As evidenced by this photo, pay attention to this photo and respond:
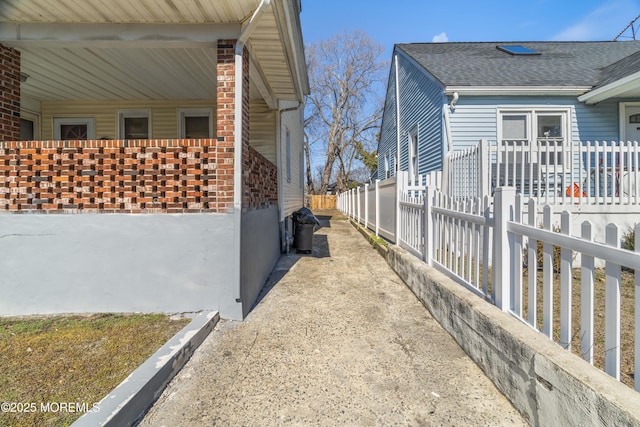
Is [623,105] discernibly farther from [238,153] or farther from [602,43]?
[238,153]

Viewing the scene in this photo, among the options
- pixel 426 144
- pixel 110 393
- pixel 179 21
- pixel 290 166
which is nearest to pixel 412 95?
pixel 426 144

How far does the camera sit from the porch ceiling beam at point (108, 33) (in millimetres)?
3922

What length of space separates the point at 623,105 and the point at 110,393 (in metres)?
12.2

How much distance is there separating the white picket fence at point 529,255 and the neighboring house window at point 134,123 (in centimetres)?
597

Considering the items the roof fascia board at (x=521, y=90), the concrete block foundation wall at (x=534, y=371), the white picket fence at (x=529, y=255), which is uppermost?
the roof fascia board at (x=521, y=90)

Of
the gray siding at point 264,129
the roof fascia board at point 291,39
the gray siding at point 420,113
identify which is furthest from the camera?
the gray siding at point 420,113

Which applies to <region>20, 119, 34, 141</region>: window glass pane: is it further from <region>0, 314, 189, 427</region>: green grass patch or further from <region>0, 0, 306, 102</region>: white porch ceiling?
<region>0, 314, 189, 427</region>: green grass patch

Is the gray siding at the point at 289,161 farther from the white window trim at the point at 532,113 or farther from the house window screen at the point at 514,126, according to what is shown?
the house window screen at the point at 514,126

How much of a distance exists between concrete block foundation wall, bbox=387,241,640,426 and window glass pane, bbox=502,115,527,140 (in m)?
7.56

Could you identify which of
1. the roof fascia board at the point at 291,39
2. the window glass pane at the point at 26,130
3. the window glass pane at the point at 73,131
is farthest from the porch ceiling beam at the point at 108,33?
the window glass pane at the point at 26,130

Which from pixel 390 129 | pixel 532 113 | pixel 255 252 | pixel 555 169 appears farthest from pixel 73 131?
pixel 390 129

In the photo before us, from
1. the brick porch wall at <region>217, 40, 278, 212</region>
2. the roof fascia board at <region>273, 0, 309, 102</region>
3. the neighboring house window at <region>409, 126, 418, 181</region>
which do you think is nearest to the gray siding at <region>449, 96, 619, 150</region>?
the neighboring house window at <region>409, 126, 418, 181</region>

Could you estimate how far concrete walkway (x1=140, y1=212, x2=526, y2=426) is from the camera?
2.16 metres

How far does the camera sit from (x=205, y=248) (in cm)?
386
